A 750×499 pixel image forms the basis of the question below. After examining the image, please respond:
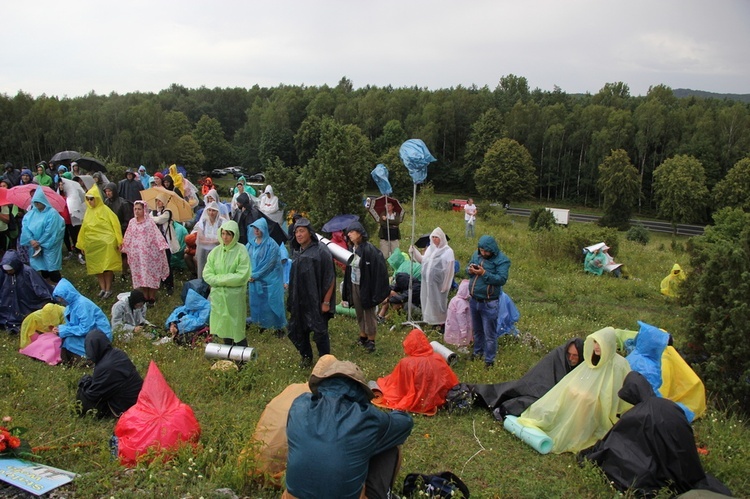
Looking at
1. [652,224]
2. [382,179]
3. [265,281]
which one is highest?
[382,179]

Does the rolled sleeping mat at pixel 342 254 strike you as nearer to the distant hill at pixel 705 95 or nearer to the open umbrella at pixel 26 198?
the open umbrella at pixel 26 198

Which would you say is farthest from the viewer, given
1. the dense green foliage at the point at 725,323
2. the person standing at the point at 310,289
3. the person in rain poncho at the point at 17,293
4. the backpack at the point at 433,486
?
the person in rain poncho at the point at 17,293

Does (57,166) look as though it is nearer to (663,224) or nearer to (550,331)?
(550,331)

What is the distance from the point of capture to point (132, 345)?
777cm

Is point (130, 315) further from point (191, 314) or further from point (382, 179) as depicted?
point (382, 179)

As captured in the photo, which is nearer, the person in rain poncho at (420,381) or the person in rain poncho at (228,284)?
the person in rain poncho at (420,381)

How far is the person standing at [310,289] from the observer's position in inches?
276

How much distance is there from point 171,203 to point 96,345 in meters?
5.54

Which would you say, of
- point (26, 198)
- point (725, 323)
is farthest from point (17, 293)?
point (725, 323)

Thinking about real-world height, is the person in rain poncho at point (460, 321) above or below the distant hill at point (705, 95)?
below

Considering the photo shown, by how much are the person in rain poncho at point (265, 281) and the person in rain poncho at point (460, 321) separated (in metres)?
2.61

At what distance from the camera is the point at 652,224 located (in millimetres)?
48375

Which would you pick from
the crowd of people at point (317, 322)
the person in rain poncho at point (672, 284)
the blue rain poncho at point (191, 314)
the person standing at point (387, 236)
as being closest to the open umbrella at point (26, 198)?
the crowd of people at point (317, 322)

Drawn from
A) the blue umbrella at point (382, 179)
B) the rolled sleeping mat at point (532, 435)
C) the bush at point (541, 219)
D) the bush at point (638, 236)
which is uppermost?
the blue umbrella at point (382, 179)
